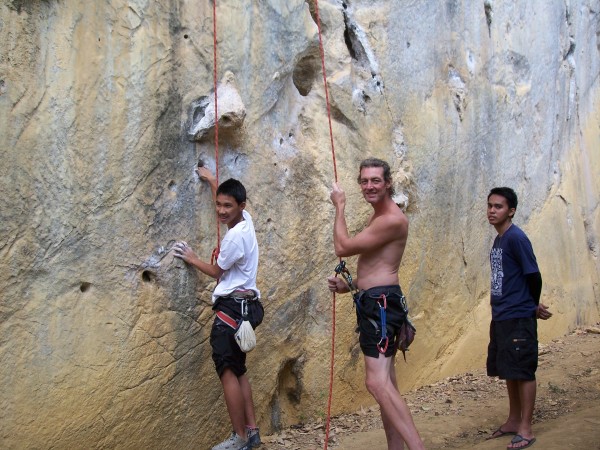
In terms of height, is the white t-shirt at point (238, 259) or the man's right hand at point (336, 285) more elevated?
the white t-shirt at point (238, 259)

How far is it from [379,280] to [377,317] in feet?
0.64

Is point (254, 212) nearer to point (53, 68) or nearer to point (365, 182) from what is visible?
point (365, 182)

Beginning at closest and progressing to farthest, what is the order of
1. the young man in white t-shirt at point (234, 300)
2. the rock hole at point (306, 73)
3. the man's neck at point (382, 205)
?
the man's neck at point (382, 205), the young man in white t-shirt at point (234, 300), the rock hole at point (306, 73)

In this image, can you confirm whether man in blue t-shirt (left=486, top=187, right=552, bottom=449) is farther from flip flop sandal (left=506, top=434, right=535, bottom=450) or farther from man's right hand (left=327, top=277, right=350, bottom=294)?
man's right hand (left=327, top=277, right=350, bottom=294)

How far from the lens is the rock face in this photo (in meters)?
3.52

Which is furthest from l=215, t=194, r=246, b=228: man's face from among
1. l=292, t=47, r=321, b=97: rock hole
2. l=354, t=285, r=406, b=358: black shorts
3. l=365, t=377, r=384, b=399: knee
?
l=292, t=47, r=321, b=97: rock hole

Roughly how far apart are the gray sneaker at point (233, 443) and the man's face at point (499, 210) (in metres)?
1.94

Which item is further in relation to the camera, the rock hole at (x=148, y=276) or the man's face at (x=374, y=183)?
the rock hole at (x=148, y=276)

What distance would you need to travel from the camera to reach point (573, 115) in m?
7.79

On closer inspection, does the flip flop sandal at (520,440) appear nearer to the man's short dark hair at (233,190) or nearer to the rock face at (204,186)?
the rock face at (204,186)

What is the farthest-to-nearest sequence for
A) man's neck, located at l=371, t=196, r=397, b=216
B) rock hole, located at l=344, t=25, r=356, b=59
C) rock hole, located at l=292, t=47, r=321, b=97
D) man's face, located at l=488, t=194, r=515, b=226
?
rock hole, located at l=344, t=25, r=356, b=59, rock hole, located at l=292, t=47, r=321, b=97, man's face, located at l=488, t=194, r=515, b=226, man's neck, located at l=371, t=196, r=397, b=216

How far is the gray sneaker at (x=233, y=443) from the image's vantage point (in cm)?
390

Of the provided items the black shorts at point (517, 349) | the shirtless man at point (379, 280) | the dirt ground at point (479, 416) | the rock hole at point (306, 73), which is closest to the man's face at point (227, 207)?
the shirtless man at point (379, 280)

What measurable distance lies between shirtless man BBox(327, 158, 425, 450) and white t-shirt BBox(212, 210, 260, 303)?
0.52 metres
